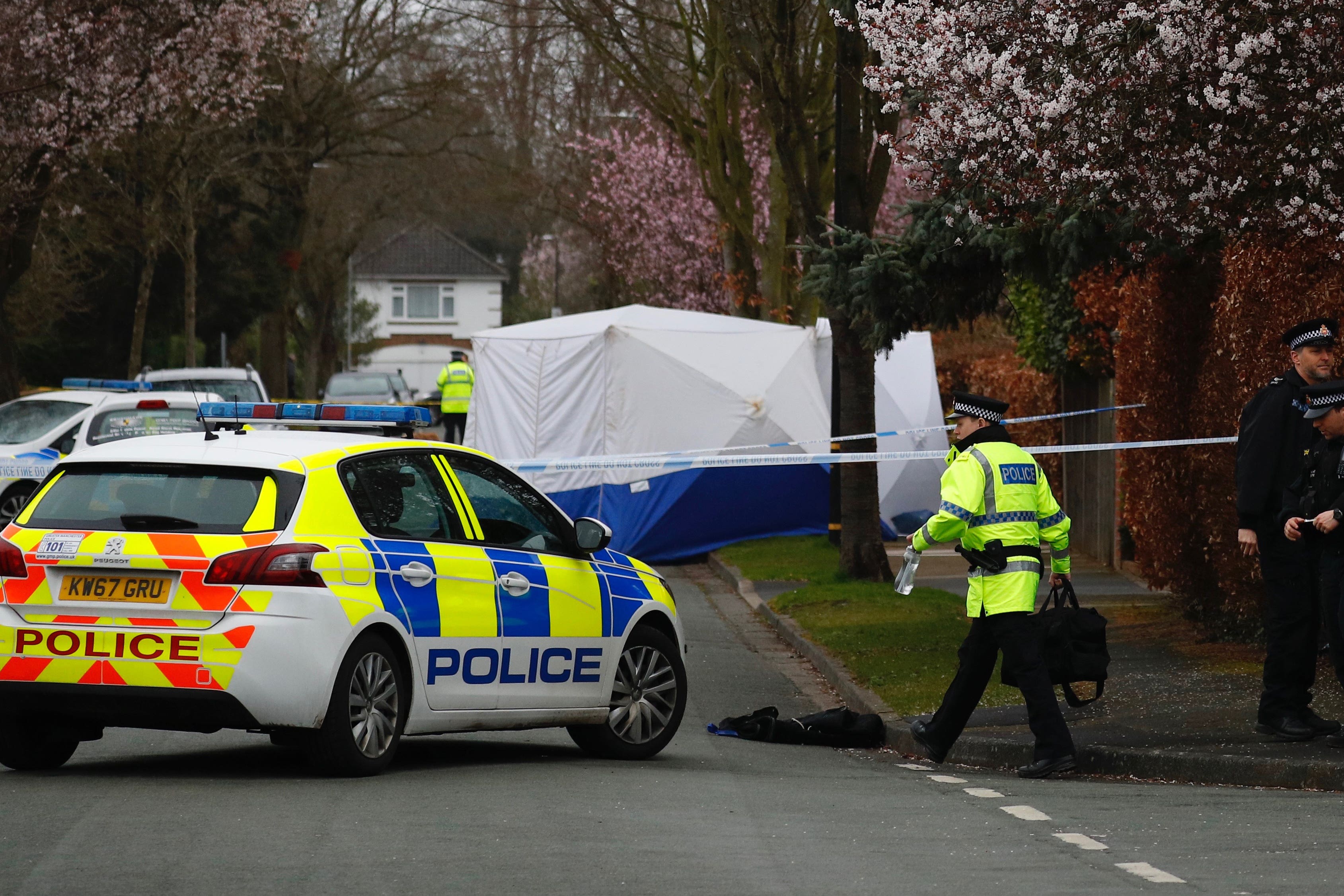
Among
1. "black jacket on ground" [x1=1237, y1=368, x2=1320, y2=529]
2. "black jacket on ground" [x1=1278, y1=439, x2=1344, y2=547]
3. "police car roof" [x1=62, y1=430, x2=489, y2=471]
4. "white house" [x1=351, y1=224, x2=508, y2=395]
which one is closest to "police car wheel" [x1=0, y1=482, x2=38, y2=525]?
"police car roof" [x1=62, y1=430, x2=489, y2=471]

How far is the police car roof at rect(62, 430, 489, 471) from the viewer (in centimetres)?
771

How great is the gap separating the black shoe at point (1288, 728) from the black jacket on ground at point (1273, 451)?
909 millimetres

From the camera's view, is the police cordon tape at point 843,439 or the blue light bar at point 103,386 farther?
the blue light bar at point 103,386

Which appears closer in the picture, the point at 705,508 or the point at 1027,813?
the point at 1027,813

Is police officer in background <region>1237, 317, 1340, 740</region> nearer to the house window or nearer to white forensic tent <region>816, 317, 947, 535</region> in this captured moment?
white forensic tent <region>816, 317, 947, 535</region>

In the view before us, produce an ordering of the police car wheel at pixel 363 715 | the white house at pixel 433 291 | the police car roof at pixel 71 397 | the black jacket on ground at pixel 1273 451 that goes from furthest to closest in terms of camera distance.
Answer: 1. the white house at pixel 433 291
2. the police car roof at pixel 71 397
3. the black jacket on ground at pixel 1273 451
4. the police car wheel at pixel 363 715

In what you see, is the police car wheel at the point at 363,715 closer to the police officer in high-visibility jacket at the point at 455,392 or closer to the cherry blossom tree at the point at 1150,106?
the cherry blossom tree at the point at 1150,106

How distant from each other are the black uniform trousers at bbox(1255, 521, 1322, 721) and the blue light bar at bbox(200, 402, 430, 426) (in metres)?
4.07

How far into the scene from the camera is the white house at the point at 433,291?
356 feet

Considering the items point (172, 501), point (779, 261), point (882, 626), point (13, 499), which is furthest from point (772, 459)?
point (779, 261)

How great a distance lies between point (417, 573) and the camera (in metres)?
7.90

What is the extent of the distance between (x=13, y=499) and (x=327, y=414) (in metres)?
11.5

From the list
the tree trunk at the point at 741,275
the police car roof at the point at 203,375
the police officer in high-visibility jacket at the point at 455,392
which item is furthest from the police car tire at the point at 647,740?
the police officer in high-visibility jacket at the point at 455,392

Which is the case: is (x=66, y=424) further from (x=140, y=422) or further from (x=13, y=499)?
(x=140, y=422)
